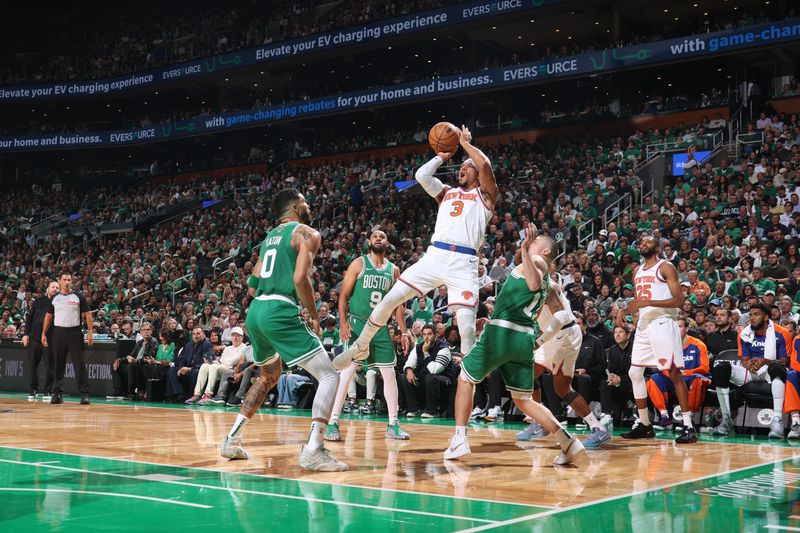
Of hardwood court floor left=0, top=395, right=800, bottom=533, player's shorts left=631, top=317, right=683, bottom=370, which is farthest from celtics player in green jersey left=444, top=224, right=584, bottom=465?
player's shorts left=631, top=317, right=683, bottom=370

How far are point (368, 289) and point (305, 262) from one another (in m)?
2.88

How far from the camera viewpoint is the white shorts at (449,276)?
761cm

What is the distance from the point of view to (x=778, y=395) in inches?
393

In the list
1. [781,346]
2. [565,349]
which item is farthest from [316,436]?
[781,346]

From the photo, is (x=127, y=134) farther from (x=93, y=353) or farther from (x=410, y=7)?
(x=93, y=353)

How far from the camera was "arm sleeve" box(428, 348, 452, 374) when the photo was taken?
1241 centimetres

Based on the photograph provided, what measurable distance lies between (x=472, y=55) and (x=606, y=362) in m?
24.5

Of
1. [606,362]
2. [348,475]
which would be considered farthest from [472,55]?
[348,475]

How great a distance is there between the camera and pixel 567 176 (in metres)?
24.3

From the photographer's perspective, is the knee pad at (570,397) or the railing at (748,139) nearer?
the knee pad at (570,397)

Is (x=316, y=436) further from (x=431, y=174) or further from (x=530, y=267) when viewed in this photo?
(x=431, y=174)

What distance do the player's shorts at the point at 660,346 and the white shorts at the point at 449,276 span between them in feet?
8.74

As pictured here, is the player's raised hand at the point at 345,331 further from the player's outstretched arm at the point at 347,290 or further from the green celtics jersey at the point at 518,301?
the green celtics jersey at the point at 518,301

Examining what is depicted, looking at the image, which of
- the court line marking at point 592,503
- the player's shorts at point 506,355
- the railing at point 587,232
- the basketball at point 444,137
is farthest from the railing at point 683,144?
the player's shorts at point 506,355
